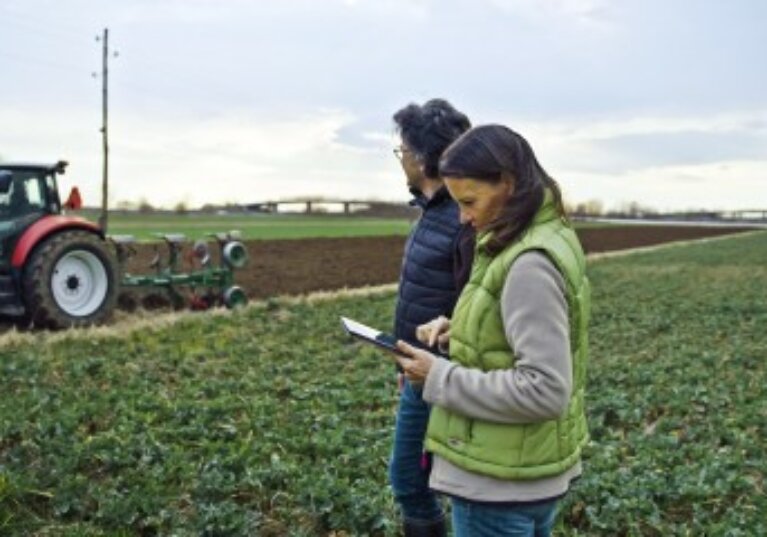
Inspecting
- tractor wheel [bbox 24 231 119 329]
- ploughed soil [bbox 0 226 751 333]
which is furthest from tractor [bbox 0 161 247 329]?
ploughed soil [bbox 0 226 751 333]

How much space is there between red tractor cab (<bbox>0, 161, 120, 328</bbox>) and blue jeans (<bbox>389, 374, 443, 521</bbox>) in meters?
8.23

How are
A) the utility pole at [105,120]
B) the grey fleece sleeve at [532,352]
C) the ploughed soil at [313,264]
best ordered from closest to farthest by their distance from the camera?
the grey fleece sleeve at [532,352] < the ploughed soil at [313,264] < the utility pole at [105,120]

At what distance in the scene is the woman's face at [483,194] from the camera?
2713 millimetres

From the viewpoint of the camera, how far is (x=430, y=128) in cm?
368

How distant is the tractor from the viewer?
36.8 feet

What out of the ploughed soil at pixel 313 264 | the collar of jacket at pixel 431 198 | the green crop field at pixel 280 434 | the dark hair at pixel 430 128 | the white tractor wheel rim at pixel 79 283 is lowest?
the green crop field at pixel 280 434

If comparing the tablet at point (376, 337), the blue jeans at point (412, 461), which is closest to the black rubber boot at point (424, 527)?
the blue jeans at point (412, 461)

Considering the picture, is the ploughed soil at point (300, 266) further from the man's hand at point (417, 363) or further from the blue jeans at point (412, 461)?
the man's hand at point (417, 363)

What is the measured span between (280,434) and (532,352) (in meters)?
4.24

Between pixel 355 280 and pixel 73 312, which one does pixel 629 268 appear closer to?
pixel 355 280

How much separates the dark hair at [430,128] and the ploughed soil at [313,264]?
493 inches

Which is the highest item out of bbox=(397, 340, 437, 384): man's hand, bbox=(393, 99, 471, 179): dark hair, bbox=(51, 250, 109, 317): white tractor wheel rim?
bbox=(393, 99, 471, 179): dark hair

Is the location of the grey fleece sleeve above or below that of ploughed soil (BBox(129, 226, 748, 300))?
above

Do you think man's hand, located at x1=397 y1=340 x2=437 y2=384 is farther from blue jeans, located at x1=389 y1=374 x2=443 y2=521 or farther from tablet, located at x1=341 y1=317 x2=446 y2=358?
blue jeans, located at x1=389 y1=374 x2=443 y2=521
